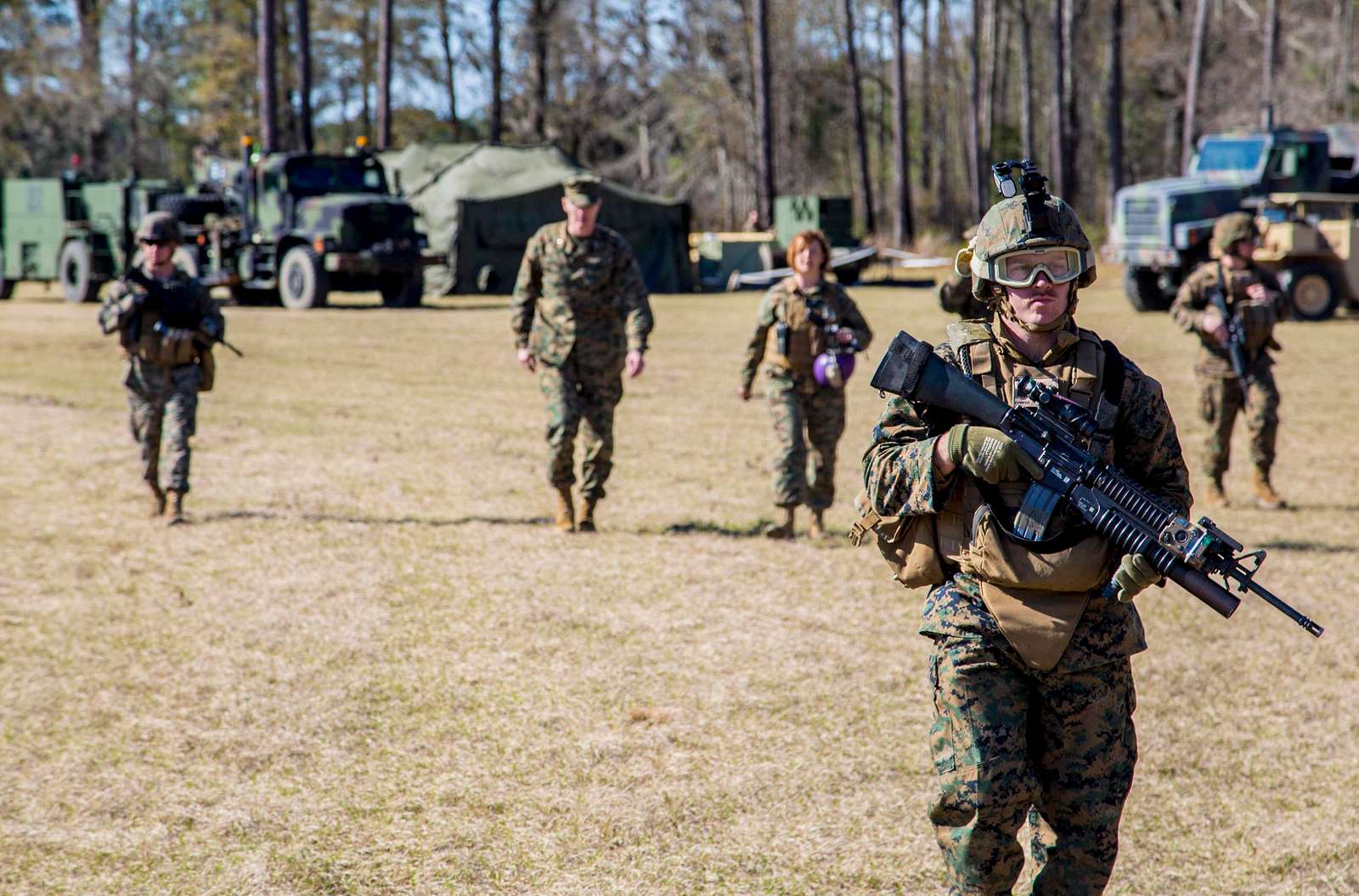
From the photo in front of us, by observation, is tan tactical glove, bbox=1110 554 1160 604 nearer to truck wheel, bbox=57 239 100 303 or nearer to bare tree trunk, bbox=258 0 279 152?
truck wheel, bbox=57 239 100 303

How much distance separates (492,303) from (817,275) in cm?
1901

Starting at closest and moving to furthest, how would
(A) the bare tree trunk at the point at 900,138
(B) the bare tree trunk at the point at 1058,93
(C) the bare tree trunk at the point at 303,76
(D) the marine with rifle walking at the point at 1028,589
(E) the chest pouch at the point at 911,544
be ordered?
(D) the marine with rifle walking at the point at 1028,589, (E) the chest pouch at the point at 911,544, (C) the bare tree trunk at the point at 303,76, (B) the bare tree trunk at the point at 1058,93, (A) the bare tree trunk at the point at 900,138

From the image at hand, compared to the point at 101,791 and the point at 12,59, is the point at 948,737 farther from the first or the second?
the point at 12,59

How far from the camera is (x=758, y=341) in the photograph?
27.3 ft

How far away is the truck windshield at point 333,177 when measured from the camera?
24156 mm

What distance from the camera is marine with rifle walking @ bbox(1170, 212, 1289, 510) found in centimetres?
922

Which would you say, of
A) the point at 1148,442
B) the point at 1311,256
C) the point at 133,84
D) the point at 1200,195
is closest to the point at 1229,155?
the point at 1200,195

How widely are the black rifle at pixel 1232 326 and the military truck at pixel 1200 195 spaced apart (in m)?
15.2

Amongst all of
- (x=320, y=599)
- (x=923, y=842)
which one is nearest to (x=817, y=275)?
(x=320, y=599)

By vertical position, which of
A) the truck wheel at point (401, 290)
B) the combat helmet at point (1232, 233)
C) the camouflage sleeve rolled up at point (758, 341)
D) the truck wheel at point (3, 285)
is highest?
the truck wheel at point (3, 285)

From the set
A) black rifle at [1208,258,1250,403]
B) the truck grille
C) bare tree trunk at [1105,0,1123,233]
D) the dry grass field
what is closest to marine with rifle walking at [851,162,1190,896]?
the dry grass field

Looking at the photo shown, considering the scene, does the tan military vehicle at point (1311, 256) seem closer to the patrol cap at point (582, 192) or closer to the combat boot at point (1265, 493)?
the combat boot at point (1265, 493)

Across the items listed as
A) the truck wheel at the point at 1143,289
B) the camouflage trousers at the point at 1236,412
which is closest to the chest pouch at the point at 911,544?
the camouflage trousers at the point at 1236,412

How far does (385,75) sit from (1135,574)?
38.2m
